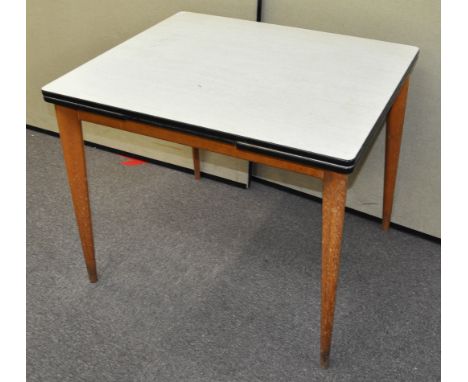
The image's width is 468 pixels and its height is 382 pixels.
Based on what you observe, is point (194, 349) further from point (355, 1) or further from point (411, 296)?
point (355, 1)

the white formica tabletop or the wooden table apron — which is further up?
the white formica tabletop

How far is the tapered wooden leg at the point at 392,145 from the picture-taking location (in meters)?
1.28

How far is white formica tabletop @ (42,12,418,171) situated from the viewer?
909mm

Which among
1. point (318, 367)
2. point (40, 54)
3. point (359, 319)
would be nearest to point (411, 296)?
point (359, 319)

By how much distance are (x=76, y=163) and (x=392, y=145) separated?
2.45 feet

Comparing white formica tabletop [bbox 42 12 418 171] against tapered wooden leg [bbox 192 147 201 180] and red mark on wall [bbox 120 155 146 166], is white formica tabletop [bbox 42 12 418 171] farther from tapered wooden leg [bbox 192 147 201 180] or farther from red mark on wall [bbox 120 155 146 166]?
red mark on wall [bbox 120 155 146 166]

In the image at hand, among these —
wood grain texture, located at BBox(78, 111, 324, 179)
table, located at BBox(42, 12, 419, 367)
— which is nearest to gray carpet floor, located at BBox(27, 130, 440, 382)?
table, located at BBox(42, 12, 419, 367)

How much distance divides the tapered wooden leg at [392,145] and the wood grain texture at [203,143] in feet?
1.46

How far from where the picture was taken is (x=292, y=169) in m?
0.92

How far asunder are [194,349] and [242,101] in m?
0.56

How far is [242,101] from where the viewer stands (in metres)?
1.00

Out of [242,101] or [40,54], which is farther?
[40,54]

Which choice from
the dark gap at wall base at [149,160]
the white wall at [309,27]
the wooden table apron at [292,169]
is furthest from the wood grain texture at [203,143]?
the dark gap at wall base at [149,160]

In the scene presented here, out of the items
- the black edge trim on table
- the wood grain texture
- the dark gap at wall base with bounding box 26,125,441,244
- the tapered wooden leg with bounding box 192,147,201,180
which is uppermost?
the black edge trim on table
